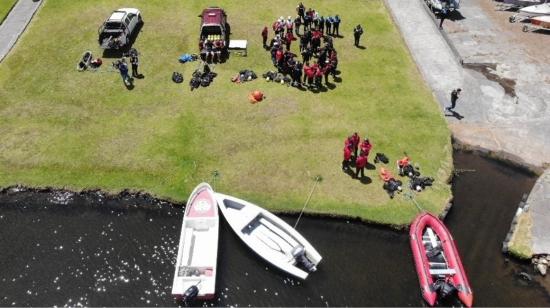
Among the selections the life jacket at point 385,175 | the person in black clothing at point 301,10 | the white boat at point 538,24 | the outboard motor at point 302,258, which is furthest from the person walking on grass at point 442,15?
the outboard motor at point 302,258

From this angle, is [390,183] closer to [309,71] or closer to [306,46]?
[309,71]

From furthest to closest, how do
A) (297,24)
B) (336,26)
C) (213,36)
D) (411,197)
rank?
1. (336,26)
2. (297,24)
3. (213,36)
4. (411,197)

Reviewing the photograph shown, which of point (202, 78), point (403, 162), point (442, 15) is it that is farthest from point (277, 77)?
point (442, 15)

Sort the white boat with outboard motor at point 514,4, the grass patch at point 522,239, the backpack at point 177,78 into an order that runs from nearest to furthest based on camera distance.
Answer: the grass patch at point 522,239 < the backpack at point 177,78 < the white boat with outboard motor at point 514,4

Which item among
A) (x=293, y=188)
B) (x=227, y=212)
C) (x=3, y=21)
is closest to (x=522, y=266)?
(x=293, y=188)

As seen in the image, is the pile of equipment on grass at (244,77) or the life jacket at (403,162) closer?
the life jacket at (403,162)

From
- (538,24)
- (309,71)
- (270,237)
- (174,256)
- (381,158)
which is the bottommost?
(174,256)

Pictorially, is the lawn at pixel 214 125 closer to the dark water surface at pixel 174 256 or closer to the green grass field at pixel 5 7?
the dark water surface at pixel 174 256
